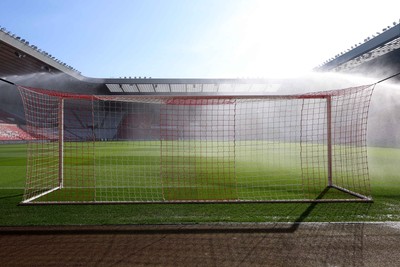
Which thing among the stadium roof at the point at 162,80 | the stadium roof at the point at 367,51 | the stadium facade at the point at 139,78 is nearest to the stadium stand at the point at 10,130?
the stadium facade at the point at 139,78

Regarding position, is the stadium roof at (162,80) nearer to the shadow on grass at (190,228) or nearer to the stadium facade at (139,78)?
the stadium facade at (139,78)

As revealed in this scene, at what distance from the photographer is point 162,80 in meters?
39.1

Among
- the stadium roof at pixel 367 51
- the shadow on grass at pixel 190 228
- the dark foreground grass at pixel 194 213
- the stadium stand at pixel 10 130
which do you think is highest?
the stadium roof at pixel 367 51

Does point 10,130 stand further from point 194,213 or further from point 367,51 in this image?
point 194,213

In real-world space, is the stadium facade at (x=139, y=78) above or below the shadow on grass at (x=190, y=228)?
above

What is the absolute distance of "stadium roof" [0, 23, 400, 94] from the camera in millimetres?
24578

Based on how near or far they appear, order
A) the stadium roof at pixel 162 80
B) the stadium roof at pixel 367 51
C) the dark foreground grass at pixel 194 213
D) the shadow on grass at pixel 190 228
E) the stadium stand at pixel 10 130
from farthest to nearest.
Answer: the stadium stand at pixel 10 130
the stadium roof at pixel 162 80
the stadium roof at pixel 367 51
the dark foreground grass at pixel 194 213
the shadow on grass at pixel 190 228

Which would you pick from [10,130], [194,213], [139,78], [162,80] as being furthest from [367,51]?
[10,130]

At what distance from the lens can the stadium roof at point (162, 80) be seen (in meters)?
24.6

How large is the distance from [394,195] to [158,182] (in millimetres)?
5155

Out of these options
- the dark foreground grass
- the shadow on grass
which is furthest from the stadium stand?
the shadow on grass

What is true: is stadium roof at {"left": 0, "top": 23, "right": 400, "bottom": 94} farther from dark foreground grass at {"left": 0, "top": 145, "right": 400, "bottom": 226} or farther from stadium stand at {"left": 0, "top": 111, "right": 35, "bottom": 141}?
dark foreground grass at {"left": 0, "top": 145, "right": 400, "bottom": 226}

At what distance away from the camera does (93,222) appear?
15.6 feet

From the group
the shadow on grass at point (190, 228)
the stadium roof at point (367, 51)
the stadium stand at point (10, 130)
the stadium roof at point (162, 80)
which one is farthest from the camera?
the stadium stand at point (10, 130)
